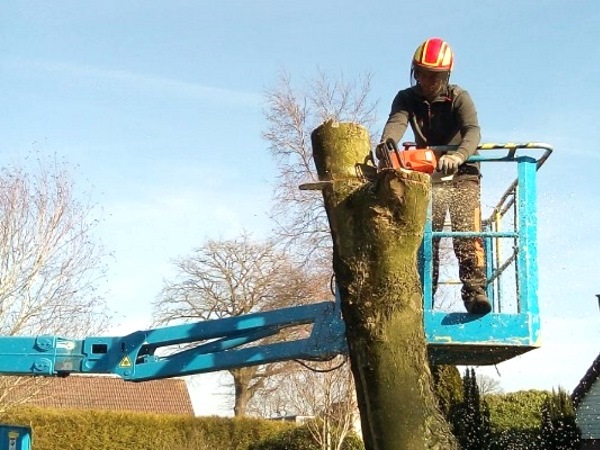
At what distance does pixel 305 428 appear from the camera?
2092cm

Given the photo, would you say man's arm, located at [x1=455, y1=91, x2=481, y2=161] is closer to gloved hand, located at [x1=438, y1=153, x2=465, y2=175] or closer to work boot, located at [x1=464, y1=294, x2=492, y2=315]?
gloved hand, located at [x1=438, y1=153, x2=465, y2=175]

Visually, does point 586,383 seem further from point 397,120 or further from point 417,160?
point 417,160

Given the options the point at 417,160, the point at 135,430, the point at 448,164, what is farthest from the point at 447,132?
the point at 135,430

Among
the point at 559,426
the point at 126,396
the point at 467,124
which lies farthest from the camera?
the point at 126,396

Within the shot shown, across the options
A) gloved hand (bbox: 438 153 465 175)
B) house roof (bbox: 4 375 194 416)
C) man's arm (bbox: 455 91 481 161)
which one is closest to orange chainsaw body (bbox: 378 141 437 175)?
gloved hand (bbox: 438 153 465 175)

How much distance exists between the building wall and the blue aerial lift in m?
12.6

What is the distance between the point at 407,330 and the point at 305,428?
18.1 metres

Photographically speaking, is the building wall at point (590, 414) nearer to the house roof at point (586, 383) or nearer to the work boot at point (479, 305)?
the house roof at point (586, 383)

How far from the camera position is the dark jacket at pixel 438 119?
5.18 metres

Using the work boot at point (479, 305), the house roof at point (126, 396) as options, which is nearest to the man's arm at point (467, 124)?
the work boot at point (479, 305)

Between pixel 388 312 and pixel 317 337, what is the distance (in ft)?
7.05

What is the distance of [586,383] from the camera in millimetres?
17438

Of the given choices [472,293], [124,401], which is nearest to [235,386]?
[124,401]

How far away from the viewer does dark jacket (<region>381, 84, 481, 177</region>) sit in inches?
204
